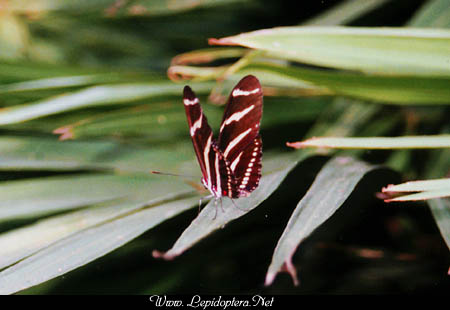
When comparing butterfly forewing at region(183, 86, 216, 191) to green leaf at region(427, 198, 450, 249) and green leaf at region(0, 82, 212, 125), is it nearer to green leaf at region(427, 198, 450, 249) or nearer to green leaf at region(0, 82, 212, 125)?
green leaf at region(0, 82, 212, 125)

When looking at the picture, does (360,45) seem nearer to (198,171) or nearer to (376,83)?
(376,83)

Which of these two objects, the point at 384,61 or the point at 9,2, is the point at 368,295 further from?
the point at 9,2

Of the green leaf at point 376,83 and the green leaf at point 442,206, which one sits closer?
the green leaf at point 442,206

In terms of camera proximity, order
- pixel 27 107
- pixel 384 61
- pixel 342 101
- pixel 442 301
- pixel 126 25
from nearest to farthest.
A: pixel 384 61
pixel 27 107
pixel 442 301
pixel 342 101
pixel 126 25

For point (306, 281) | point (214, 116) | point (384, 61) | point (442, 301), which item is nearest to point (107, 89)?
point (214, 116)

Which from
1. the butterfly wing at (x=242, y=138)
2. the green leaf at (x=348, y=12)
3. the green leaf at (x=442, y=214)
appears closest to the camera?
the green leaf at (x=442, y=214)

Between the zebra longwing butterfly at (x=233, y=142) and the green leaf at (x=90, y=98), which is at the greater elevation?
the green leaf at (x=90, y=98)

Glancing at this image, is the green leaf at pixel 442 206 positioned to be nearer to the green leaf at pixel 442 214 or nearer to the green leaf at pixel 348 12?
the green leaf at pixel 442 214

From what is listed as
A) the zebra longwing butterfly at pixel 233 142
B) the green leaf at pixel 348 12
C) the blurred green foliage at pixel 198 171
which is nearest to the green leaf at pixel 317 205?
the blurred green foliage at pixel 198 171
